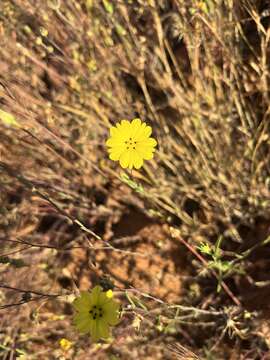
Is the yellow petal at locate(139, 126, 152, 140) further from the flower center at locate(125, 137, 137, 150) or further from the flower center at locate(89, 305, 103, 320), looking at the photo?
the flower center at locate(89, 305, 103, 320)

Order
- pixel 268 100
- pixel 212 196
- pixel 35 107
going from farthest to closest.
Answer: pixel 35 107 → pixel 212 196 → pixel 268 100

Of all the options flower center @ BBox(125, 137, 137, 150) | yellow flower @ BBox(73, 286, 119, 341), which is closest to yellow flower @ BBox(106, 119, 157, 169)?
flower center @ BBox(125, 137, 137, 150)

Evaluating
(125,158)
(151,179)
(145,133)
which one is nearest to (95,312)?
(125,158)

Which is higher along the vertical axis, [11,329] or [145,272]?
[145,272]

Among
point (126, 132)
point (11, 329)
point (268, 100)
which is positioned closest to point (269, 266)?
point (268, 100)

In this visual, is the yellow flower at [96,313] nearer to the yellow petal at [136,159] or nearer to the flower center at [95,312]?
the flower center at [95,312]

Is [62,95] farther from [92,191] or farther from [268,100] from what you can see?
[268,100]

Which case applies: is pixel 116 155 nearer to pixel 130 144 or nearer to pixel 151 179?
pixel 130 144
